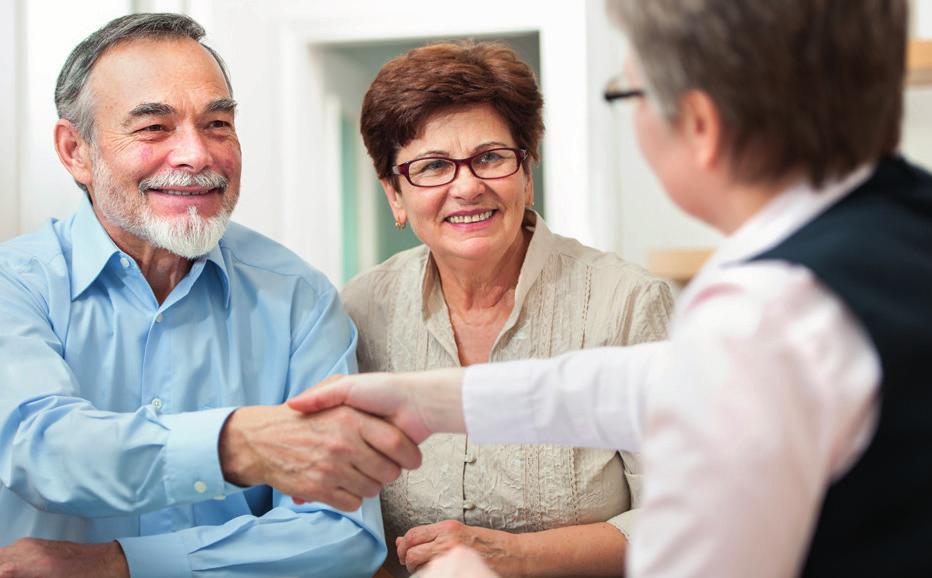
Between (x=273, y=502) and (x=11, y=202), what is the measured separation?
993 millimetres

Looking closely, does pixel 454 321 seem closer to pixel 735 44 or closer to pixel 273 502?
pixel 273 502

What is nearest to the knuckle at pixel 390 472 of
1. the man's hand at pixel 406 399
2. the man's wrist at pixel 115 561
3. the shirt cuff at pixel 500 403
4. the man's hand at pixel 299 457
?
the man's hand at pixel 299 457

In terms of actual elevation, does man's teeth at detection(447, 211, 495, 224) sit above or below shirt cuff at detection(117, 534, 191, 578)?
above

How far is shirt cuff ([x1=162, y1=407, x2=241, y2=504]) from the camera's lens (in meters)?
1.45

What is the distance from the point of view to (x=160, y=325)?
1755mm

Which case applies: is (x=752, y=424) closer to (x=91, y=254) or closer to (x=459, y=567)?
(x=459, y=567)

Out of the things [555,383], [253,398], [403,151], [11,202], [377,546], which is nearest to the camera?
[555,383]

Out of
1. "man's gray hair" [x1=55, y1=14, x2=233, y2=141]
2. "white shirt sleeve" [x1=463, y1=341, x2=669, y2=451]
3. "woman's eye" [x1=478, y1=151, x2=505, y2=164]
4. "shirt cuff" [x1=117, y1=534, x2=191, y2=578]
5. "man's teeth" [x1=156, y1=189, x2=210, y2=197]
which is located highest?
"man's gray hair" [x1=55, y1=14, x2=233, y2=141]

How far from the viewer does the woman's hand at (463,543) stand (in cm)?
170

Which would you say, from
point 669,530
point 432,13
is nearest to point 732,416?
point 669,530

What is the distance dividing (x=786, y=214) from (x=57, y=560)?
1.14 m

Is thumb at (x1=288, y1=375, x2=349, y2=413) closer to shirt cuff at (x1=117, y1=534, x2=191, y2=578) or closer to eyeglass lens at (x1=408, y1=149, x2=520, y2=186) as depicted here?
shirt cuff at (x1=117, y1=534, x2=191, y2=578)

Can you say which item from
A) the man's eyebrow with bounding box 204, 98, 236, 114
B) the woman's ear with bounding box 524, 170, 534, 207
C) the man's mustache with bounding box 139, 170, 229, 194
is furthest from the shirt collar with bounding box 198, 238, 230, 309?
the woman's ear with bounding box 524, 170, 534, 207

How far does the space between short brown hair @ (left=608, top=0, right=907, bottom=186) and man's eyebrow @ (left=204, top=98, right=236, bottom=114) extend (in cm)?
120
